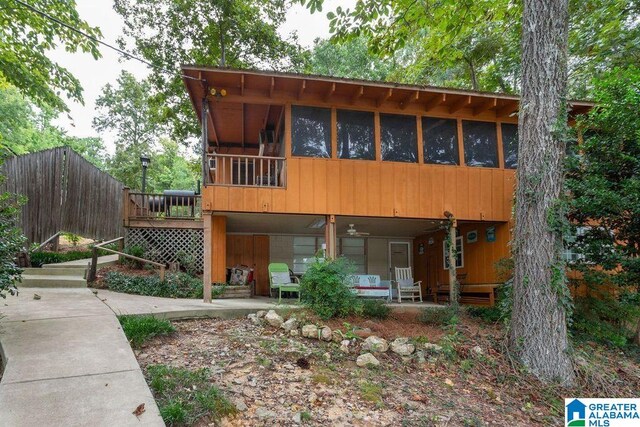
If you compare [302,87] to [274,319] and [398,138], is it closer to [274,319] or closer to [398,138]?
[398,138]

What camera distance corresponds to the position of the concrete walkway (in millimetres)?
2508

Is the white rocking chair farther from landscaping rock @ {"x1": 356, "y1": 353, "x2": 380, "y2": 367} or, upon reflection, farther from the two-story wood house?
landscaping rock @ {"x1": 356, "y1": 353, "x2": 380, "y2": 367}

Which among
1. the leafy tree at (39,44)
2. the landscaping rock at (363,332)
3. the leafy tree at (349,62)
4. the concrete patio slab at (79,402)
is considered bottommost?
the landscaping rock at (363,332)

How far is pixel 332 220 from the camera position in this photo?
24.7ft

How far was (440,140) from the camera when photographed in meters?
8.23

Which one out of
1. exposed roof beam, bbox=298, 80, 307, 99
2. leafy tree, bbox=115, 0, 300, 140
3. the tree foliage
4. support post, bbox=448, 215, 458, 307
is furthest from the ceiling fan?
leafy tree, bbox=115, 0, 300, 140

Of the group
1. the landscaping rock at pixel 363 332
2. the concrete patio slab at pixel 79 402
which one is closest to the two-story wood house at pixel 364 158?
the landscaping rock at pixel 363 332

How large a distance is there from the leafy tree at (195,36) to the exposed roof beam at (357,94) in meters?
7.87

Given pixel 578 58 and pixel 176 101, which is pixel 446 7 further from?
pixel 176 101

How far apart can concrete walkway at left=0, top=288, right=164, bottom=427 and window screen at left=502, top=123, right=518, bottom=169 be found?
8.24 metres

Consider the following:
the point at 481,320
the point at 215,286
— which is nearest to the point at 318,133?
the point at 215,286

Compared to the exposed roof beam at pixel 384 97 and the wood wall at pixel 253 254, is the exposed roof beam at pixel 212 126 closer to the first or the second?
the wood wall at pixel 253 254

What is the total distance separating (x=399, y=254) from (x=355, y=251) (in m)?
1.47

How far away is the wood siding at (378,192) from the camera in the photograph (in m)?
7.29
